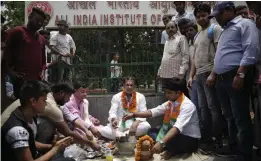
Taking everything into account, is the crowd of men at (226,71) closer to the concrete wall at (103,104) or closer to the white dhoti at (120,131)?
the white dhoti at (120,131)

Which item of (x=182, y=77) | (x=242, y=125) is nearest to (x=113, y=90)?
(x=182, y=77)

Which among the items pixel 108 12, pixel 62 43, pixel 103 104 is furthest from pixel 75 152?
pixel 108 12

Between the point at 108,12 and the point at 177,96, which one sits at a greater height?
the point at 108,12

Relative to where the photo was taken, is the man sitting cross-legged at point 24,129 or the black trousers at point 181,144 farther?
the black trousers at point 181,144

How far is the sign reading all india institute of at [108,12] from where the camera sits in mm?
10242

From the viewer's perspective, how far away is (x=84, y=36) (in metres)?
8.10

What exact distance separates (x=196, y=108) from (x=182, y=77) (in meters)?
0.56

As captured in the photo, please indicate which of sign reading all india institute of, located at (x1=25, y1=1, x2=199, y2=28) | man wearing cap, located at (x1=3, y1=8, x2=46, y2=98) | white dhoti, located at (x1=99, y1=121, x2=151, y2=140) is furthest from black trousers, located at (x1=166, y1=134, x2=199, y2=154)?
sign reading all india institute of, located at (x1=25, y1=1, x2=199, y2=28)

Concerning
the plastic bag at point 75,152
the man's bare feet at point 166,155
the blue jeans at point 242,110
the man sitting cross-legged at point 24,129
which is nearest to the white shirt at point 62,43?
the plastic bag at point 75,152

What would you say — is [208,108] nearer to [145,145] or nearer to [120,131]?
[145,145]

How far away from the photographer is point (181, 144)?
4668 millimetres

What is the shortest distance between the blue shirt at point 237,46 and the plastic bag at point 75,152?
2100 millimetres

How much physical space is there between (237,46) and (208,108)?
119cm

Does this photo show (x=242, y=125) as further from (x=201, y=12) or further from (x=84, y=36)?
(x=84, y=36)
